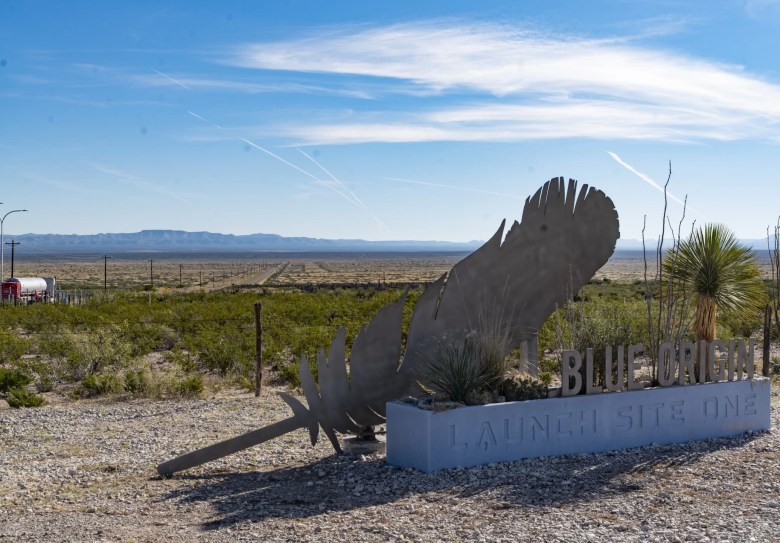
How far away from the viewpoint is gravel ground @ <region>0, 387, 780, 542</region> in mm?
7191

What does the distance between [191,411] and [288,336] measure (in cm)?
902

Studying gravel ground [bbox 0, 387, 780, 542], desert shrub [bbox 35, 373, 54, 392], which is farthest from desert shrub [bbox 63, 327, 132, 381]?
gravel ground [bbox 0, 387, 780, 542]

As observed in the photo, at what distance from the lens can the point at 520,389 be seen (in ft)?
31.5

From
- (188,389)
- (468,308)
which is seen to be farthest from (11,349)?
(468,308)

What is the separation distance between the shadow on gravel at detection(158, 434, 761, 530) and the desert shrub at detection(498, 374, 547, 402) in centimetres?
67

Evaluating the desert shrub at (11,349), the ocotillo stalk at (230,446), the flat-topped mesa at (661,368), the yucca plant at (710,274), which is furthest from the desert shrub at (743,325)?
the ocotillo stalk at (230,446)

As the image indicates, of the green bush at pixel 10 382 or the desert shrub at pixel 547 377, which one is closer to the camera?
the green bush at pixel 10 382

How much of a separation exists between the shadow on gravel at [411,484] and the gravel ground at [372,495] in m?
A: 0.02

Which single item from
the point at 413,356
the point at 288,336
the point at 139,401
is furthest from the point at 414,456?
the point at 288,336

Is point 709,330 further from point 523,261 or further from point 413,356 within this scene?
point 413,356

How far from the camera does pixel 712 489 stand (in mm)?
8398

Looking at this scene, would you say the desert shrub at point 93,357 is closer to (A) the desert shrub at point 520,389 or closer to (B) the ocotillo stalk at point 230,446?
(B) the ocotillo stalk at point 230,446

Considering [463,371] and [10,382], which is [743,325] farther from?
[10,382]

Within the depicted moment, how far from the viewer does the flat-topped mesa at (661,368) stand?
9.93 m
